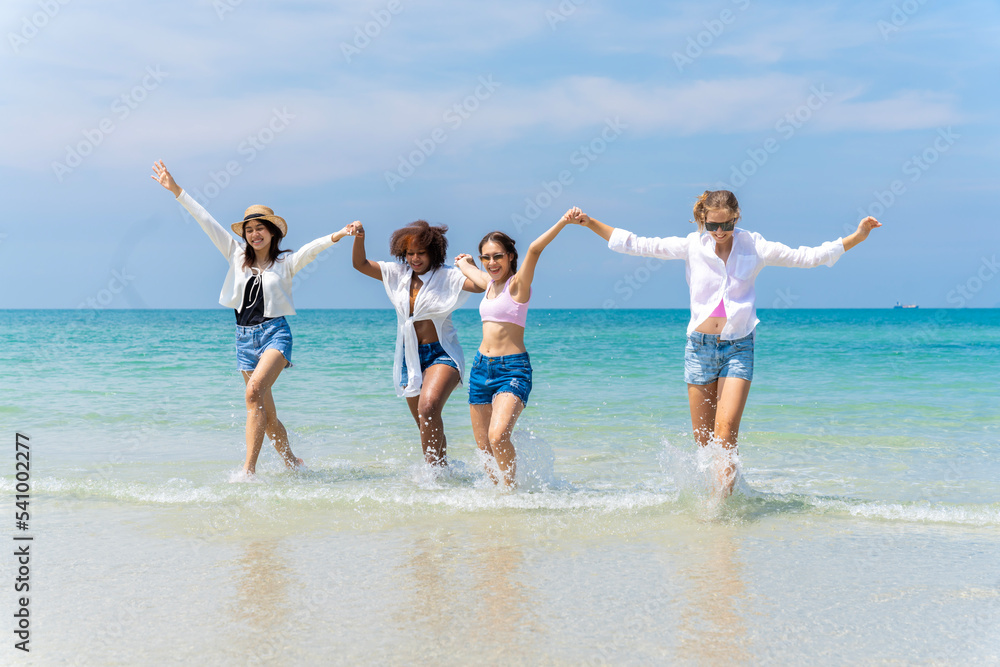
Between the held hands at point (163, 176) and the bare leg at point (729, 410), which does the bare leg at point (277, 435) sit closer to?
the held hands at point (163, 176)

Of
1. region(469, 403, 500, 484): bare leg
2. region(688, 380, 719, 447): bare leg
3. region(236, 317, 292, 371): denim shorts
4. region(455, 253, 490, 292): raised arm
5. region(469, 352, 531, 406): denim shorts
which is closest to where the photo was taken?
region(688, 380, 719, 447): bare leg

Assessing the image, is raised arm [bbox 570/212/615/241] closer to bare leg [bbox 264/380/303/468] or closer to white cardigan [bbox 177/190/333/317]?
white cardigan [bbox 177/190/333/317]

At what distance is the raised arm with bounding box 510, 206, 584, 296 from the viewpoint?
209 inches

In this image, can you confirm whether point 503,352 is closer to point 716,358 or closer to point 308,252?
point 716,358

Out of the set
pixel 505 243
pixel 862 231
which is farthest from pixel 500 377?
pixel 862 231

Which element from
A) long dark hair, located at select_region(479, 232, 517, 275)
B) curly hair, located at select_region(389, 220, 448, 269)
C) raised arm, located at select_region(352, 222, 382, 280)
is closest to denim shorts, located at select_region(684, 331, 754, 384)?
long dark hair, located at select_region(479, 232, 517, 275)

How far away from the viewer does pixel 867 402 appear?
475 inches

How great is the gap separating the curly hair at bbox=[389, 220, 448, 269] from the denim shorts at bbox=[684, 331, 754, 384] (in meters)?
2.13

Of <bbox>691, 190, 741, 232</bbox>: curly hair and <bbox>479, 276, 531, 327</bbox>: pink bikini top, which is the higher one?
<bbox>691, 190, 741, 232</bbox>: curly hair

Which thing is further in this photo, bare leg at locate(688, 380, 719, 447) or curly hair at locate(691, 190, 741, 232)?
bare leg at locate(688, 380, 719, 447)

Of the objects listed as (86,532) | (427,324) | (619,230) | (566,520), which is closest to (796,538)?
(566,520)

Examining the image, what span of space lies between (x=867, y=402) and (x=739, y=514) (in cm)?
782

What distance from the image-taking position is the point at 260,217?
633 centimetres

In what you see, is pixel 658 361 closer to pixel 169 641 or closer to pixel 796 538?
pixel 796 538
